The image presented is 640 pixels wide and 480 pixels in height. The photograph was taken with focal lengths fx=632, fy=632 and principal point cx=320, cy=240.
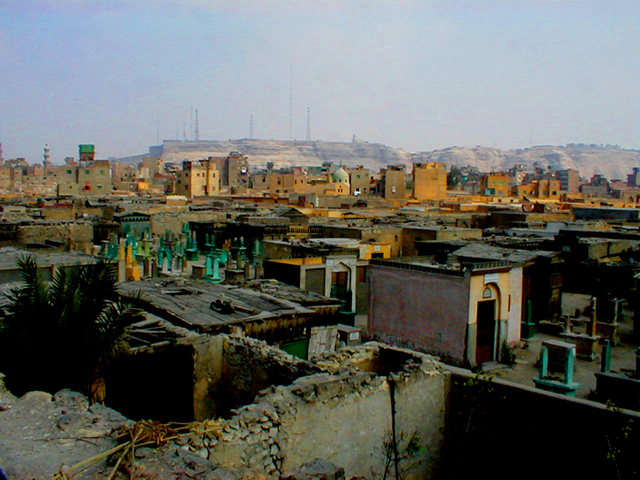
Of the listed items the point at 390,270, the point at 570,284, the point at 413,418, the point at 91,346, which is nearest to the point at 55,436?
the point at 91,346

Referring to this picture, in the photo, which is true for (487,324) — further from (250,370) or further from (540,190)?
(540,190)

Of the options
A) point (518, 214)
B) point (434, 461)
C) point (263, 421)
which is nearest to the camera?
point (263, 421)

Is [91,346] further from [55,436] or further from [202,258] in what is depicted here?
[202,258]

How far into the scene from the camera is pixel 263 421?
17.4ft

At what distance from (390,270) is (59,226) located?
638 inches

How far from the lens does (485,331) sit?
1493 centimetres

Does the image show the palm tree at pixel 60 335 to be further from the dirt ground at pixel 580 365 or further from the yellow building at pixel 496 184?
the yellow building at pixel 496 184

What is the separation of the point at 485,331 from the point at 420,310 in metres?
1.61

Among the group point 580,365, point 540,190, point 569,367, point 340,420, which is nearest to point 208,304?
point 340,420

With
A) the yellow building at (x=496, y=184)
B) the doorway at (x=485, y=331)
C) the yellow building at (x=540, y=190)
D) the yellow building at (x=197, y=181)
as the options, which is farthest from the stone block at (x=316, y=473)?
the yellow building at (x=496, y=184)

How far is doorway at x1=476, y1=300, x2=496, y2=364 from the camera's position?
14.7m

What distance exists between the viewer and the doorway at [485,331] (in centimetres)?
1473

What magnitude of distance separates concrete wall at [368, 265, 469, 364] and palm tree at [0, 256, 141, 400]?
29.6ft

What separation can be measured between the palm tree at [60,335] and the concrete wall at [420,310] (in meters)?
9.01
